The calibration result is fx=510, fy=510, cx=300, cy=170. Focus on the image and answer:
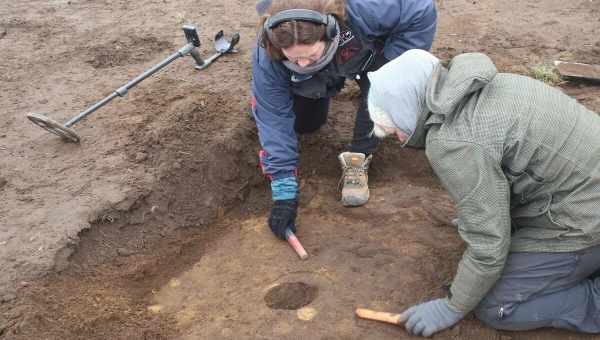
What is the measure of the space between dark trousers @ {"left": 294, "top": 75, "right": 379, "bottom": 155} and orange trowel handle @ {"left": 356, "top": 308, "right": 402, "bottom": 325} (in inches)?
49.0

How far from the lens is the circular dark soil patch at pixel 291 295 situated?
2635mm

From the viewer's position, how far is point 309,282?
274cm

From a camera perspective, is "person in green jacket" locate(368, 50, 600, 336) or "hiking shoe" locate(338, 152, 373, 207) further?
"hiking shoe" locate(338, 152, 373, 207)

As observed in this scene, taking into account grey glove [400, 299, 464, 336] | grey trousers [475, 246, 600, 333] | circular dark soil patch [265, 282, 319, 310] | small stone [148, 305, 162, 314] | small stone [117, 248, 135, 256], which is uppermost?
grey trousers [475, 246, 600, 333]

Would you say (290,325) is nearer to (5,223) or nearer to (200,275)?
(200,275)

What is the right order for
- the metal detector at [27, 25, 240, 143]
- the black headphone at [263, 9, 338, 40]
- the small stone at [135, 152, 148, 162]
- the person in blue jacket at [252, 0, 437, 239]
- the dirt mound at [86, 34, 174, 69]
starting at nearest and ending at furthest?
1. the black headphone at [263, 9, 338, 40]
2. the person in blue jacket at [252, 0, 437, 239]
3. the small stone at [135, 152, 148, 162]
4. the metal detector at [27, 25, 240, 143]
5. the dirt mound at [86, 34, 174, 69]

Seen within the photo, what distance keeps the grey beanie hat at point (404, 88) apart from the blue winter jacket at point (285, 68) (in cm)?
101

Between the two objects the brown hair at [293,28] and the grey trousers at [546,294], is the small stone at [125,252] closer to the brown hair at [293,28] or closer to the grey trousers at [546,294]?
the brown hair at [293,28]

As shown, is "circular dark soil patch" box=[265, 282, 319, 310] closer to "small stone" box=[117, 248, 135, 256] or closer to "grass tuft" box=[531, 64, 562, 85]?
"small stone" box=[117, 248, 135, 256]

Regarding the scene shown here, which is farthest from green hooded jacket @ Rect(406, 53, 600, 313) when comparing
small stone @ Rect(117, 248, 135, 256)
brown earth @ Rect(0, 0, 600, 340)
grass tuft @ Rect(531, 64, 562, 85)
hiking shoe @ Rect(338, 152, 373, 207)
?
grass tuft @ Rect(531, 64, 562, 85)

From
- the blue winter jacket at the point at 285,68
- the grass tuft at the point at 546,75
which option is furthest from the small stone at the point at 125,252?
the grass tuft at the point at 546,75

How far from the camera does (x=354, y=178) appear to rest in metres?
3.40

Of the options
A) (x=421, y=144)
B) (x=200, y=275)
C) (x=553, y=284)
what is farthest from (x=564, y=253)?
(x=200, y=275)

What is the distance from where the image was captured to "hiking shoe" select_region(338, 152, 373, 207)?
3.35 metres
